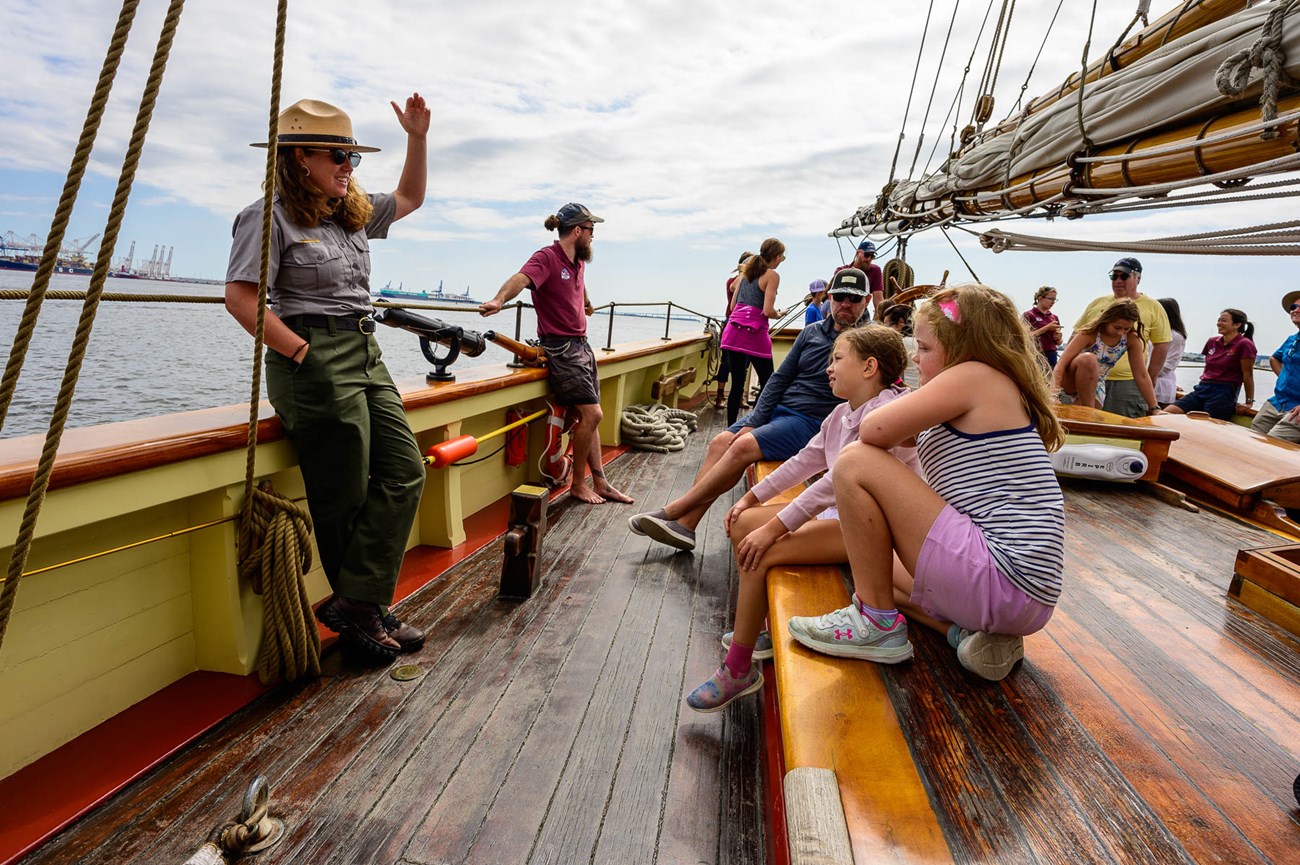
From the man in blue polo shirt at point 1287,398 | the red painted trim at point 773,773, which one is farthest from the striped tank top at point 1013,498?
the man in blue polo shirt at point 1287,398

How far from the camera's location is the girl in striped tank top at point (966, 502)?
1354mm

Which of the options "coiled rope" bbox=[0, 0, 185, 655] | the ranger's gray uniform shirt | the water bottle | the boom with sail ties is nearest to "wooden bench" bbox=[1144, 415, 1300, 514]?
the water bottle

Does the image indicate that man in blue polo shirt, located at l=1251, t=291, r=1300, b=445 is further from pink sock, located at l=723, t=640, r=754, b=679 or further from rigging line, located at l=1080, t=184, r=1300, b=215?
pink sock, located at l=723, t=640, r=754, b=679

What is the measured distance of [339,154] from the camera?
1791mm

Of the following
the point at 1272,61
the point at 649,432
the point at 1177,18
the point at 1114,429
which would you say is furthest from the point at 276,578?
the point at 1114,429

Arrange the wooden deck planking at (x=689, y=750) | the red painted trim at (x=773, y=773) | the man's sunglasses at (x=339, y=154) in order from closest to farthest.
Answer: the wooden deck planking at (x=689, y=750) < the red painted trim at (x=773, y=773) < the man's sunglasses at (x=339, y=154)

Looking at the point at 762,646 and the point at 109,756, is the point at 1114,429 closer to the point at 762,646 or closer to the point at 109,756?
the point at 762,646

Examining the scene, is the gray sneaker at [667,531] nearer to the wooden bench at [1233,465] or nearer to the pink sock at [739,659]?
the pink sock at [739,659]

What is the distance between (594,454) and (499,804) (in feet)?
7.40

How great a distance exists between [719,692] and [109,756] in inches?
51.9

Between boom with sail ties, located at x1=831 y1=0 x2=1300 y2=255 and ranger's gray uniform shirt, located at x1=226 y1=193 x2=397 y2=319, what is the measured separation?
6.97 ft

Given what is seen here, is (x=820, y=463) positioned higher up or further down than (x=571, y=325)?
further down

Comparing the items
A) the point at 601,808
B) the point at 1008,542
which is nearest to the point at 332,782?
the point at 601,808

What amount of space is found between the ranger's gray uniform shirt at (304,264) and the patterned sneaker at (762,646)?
1338mm
